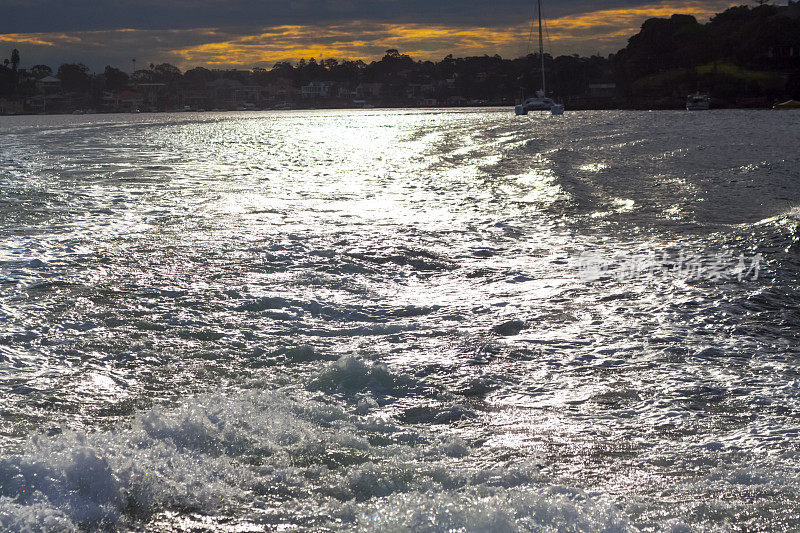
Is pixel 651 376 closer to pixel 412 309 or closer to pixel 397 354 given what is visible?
pixel 397 354

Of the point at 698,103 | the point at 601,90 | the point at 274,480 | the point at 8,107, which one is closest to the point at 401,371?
the point at 274,480

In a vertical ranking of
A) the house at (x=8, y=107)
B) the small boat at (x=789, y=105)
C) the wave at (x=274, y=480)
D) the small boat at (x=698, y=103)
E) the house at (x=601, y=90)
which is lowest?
the wave at (x=274, y=480)

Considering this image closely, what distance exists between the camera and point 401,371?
596 cm

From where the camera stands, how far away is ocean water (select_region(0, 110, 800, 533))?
3.90 m

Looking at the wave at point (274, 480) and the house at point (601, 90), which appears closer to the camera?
the wave at point (274, 480)

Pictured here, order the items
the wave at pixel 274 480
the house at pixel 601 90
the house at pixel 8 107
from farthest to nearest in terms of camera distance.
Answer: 1. the house at pixel 8 107
2. the house at pixel 601 90
3. the wave at pixel 274 480

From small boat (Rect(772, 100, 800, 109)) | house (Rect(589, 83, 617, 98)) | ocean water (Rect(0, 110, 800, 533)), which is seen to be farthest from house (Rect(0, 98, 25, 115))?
ocean water (Rect(0, 110, 800, 533))

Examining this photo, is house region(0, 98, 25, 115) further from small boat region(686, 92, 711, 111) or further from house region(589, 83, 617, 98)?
small boat region(686, 92, 711, 111)

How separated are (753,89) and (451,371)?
11462cm

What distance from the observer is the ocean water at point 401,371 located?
390 centimetres

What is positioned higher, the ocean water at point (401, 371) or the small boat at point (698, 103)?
the small boat at point (698, 103)

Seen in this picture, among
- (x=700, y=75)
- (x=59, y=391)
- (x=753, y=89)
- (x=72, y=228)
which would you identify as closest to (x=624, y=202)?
(x=72, y=228)

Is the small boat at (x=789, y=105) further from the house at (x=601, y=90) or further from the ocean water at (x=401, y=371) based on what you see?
the ocean water at (x=401, y=371)

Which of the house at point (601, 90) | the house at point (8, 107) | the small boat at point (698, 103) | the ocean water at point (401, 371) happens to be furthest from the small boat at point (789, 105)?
the house at point (8, 107)
